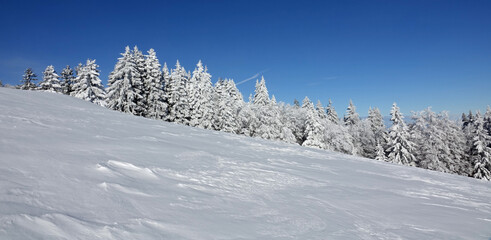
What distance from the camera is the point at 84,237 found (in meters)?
2.12

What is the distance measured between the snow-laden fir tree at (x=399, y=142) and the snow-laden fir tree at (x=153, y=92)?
106 feet

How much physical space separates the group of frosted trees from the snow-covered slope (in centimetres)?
2879

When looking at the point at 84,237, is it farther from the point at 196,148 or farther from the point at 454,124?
the point at 454,124

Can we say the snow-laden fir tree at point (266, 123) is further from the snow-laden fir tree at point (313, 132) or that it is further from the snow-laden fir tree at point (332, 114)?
the snow-laden fir tree at point (332, 114)

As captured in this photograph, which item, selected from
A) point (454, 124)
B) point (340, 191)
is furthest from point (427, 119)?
point (340, 191)

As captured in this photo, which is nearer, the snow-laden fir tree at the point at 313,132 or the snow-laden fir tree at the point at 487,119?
the snow-laden fir tree at the point at 313,132

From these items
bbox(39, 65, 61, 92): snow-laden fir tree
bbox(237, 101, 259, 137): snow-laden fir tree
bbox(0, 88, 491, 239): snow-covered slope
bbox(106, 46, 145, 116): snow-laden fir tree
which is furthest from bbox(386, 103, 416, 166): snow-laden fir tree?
bbox(39, 65, 61, 92): snow-laden fir tree

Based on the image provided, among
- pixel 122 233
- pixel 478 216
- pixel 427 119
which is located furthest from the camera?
pixel 427 119

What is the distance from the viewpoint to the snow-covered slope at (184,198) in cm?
245

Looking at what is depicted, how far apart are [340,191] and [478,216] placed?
2.17m

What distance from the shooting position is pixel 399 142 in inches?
1529

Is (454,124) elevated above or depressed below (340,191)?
above

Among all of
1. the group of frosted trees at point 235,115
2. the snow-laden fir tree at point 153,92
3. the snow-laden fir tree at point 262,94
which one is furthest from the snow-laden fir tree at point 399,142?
the snow-laden fir tree at point 153,92

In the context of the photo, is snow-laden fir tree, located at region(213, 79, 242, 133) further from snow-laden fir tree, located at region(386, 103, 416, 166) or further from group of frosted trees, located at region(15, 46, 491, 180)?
snow-laden fir tree, located at region(386, 103, 416, 166)
